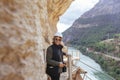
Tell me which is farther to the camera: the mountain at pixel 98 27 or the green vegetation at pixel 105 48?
the mountain at pixel 98 27

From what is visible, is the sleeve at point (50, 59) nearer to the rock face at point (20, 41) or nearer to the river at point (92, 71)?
the rock face at point (20, 41)

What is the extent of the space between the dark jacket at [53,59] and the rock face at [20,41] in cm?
136

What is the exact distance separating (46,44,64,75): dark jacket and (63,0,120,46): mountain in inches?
4757

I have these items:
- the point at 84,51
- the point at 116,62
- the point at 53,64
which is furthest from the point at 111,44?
the point at 53,64

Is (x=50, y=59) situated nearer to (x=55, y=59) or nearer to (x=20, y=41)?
(x=55, y=59)

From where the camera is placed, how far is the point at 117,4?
184500 mm

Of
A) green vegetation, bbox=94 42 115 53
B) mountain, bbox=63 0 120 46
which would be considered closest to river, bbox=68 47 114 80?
green vegetation, bbox=94 42 115 53

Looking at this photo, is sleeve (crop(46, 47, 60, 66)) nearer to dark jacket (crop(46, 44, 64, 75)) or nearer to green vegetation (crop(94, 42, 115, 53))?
dark jacket (crop(46, 44, 64, 75))

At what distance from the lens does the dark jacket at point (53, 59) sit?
13.6 ft

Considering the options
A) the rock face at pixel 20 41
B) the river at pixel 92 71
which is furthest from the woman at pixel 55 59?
the river at pixel 92 71

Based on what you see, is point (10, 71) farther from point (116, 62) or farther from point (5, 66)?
point (116, 62)

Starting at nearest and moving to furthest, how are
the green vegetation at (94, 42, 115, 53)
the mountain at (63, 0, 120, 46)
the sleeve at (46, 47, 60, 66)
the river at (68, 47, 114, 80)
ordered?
the sleeve at (46, 47, 60, 66) < the river at (68, 47, 114, 80) < the green vegetation at (94, 42, 115, 53) < the mountain at (63, 0, 120, 46)

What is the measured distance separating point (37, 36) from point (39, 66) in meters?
0.30

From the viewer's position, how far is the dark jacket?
414 centimetres
